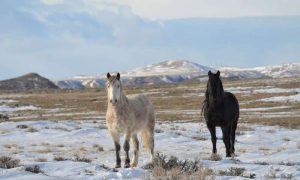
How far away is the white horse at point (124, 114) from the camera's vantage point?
41.7ft

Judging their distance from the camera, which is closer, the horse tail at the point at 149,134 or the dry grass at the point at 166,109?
the horse tail at the point at 149,134

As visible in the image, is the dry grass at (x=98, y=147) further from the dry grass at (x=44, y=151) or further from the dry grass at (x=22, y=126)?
the dry grass at (x=22, y=126)

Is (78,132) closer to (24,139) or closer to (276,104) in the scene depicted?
(24,139)

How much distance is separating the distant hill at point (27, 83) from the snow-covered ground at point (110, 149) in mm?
136218

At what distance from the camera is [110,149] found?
62.3 ft

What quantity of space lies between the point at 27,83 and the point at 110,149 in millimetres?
153191

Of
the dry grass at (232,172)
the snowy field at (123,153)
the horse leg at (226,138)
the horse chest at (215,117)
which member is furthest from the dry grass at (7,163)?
the horse leg at (226,138)

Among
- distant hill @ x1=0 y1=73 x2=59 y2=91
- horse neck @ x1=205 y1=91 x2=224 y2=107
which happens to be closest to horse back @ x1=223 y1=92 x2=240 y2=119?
horse neck @ x1=205 y1=91 x2=224 y2=107

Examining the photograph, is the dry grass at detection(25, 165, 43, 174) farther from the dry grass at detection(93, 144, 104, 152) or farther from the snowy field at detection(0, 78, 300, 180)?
the dry grass at detection(93, 144, 104, 152)

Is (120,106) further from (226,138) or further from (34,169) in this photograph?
(226,138)

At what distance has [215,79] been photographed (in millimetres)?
15508

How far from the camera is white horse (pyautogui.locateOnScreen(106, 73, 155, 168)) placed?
12696mm

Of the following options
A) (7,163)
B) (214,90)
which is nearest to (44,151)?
(214,90)

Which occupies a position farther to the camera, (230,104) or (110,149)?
(110,149)
